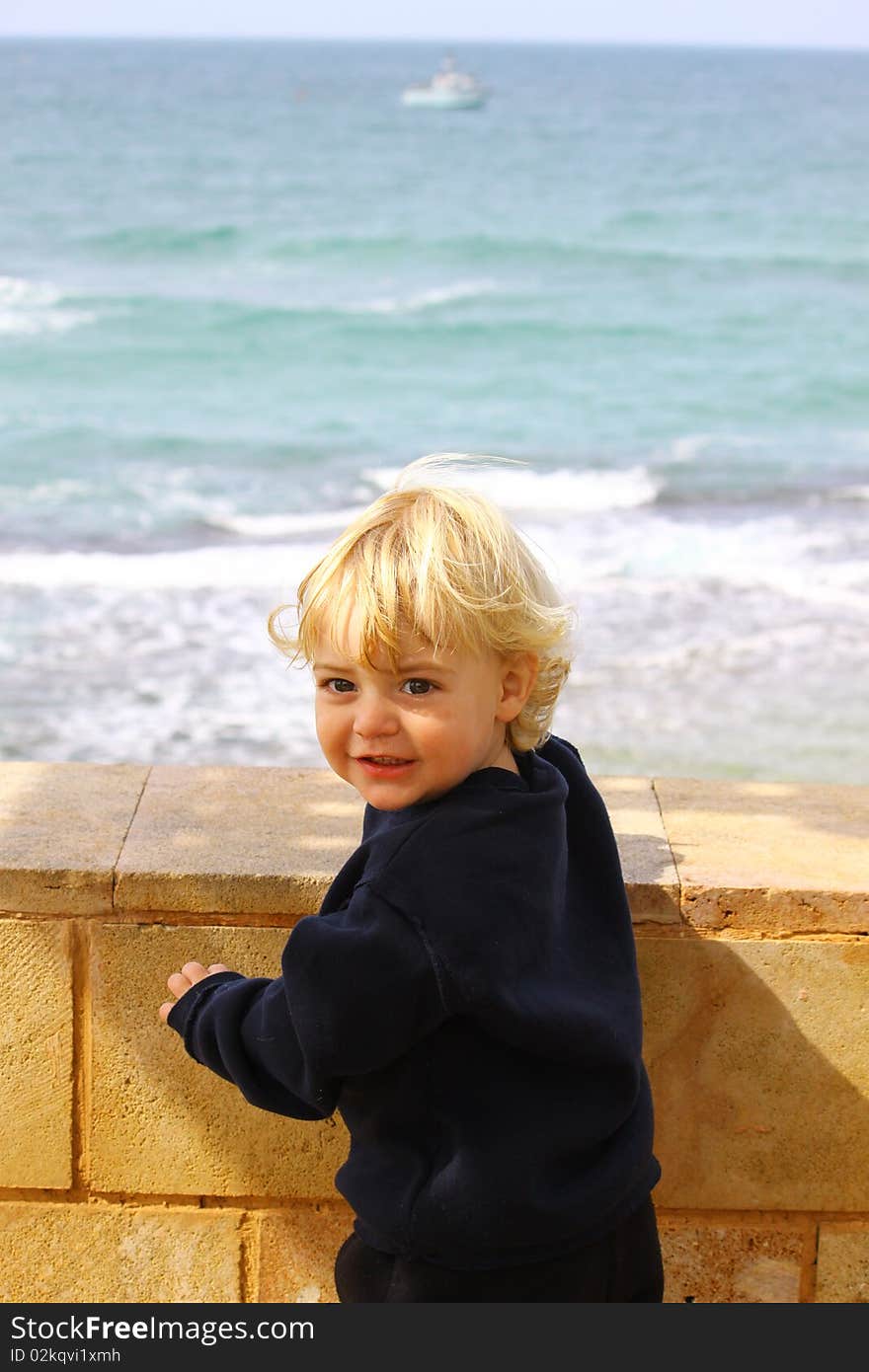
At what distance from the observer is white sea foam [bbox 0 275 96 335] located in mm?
22859

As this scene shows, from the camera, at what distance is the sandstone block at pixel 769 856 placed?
223cm

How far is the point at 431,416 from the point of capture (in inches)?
766

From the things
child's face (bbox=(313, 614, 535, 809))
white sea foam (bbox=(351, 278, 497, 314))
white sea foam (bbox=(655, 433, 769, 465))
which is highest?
child's face (bbox=(313, 614, 535, 809))

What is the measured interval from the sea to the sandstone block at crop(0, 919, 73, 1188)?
899mm

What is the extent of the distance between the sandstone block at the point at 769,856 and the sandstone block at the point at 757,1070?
0.13 ft

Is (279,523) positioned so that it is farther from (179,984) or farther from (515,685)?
(515,685)

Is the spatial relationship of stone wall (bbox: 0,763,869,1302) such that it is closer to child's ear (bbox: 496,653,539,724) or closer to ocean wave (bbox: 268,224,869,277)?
child's ear (bbox: 496,653,539,724)

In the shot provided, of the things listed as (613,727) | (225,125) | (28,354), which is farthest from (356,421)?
(225,125)

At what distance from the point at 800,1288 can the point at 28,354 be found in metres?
20.5

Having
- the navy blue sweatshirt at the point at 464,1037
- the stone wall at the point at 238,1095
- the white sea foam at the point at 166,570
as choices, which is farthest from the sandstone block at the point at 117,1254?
the white sea foam at the point at 166,570

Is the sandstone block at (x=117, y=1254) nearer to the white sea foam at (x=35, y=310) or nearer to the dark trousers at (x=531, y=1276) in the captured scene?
the dark trousers at (x=531, y=1276)

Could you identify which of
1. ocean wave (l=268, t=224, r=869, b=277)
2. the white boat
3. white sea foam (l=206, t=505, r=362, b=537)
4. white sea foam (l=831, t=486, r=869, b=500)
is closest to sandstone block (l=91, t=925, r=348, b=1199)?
white sea foam (l=206, t=505, r=362, b=537)

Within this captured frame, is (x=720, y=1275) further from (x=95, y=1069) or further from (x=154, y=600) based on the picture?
(x=154, y=600)

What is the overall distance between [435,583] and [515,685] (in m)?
0.19
